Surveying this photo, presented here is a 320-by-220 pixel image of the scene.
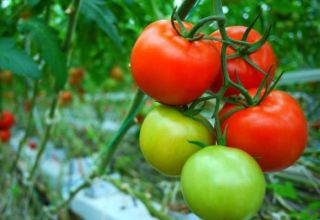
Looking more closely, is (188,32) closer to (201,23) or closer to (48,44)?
(201,23)

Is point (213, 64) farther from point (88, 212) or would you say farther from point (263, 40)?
point (88, 212)

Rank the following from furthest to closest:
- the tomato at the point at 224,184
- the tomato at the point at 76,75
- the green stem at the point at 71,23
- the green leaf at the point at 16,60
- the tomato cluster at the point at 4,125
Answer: the tomato at the point at 76,75 → the tomato cluster at the point at 4,125 → the green stem at the point at 71,23 → the green leaf at the point at 16,60 → the tomato at the point at 224,184

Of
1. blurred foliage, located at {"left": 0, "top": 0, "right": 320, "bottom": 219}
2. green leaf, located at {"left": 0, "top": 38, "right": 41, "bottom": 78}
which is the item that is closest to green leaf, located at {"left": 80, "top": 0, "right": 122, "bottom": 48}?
blurred foliage, located at {"left": 0, "top": 0, "right": 320, "bottom": 219}

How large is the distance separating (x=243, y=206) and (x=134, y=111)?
1.10ft

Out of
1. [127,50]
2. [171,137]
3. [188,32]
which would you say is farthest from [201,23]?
[127,50]

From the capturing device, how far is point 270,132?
14.9 inches

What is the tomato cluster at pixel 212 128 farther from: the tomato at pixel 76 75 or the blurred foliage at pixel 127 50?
the tomato at pixel 76 75

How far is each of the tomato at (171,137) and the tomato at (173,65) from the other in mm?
24

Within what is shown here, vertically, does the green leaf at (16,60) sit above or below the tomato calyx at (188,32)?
below

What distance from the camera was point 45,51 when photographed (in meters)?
0.72

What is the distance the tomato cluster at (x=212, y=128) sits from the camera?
345 millimetres

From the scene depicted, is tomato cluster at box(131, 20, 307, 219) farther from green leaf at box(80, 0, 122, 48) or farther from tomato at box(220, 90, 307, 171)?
green leaf at box(80, 0, 122, 48)

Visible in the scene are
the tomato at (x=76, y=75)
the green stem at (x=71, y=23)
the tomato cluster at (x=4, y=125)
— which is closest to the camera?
the green stem at (x=71, y=23)

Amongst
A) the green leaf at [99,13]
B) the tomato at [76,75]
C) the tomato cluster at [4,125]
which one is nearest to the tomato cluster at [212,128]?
the green leaf at [99,13]
